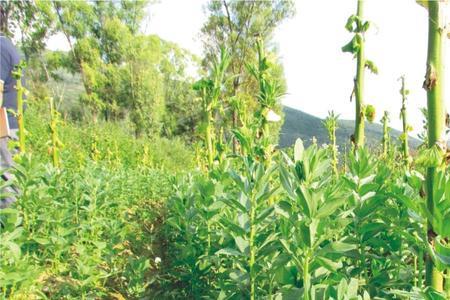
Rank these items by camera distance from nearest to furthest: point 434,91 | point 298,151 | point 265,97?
point 434,91 → point 298,151 → point 265,97

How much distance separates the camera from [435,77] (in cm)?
111

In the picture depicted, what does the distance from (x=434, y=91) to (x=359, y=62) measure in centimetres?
132

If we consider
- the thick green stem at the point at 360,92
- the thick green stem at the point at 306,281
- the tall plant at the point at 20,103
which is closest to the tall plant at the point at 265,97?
the thick green stem at the point at 360,92

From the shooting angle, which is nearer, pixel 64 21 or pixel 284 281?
pixel 284 281

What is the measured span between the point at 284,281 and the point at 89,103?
31.7m

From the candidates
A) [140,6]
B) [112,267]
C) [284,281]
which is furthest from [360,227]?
[140,6]

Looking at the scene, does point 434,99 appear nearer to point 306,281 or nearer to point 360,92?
point 306,281

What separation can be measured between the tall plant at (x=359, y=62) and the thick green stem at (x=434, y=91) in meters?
1.16

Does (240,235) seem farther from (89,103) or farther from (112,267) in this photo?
(89,103)

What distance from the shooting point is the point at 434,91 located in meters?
1.13

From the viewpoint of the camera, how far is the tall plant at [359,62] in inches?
91.0

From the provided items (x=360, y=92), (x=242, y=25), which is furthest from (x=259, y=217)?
(x=242, y=25)

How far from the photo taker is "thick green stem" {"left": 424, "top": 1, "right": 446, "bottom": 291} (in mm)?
1107

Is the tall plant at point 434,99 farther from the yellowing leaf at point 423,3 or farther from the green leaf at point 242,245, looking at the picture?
the green leaf at point 242,245
